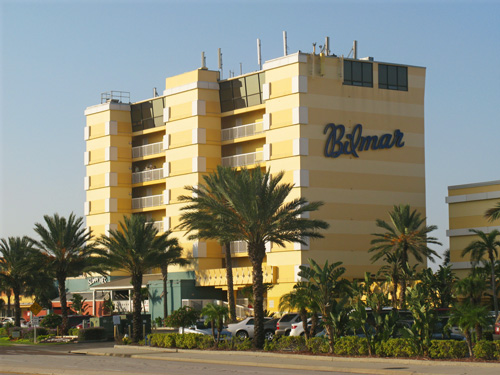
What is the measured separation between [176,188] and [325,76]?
1863 centimetres

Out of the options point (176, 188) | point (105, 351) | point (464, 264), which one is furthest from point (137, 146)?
point (105, 351)

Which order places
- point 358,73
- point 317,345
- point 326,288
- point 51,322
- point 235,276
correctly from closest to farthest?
point 317,345 → point 326,288 → point 51,322 → point 358,73 → point 235,276

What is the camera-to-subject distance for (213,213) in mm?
48000

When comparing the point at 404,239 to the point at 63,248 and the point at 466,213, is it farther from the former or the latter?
the point at 63,248

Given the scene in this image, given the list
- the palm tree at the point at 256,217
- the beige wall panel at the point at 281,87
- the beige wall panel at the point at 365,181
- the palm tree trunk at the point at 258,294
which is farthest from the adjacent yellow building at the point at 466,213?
the palm tree trunk at the point at 258,294

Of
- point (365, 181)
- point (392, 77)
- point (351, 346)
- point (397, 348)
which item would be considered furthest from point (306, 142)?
point (397, 348)

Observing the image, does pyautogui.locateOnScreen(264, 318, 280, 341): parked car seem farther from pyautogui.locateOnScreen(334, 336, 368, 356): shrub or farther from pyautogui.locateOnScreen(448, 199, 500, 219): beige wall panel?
pyautogui.locateOnScreen(448, 199, 500, 219): beige wall panel

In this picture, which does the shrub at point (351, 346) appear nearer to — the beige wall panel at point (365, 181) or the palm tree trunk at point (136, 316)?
the palm tree trunk at point (136, 316)

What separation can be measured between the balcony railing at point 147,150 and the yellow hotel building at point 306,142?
517mm

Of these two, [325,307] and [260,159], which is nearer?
[325,307]

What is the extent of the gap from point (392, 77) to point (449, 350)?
151 ft

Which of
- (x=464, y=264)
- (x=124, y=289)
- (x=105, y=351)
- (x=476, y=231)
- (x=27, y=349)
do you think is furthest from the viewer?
(x=124, y=289)

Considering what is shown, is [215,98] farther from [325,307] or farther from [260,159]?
[325,307]

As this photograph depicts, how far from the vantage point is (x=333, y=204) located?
240 feet
